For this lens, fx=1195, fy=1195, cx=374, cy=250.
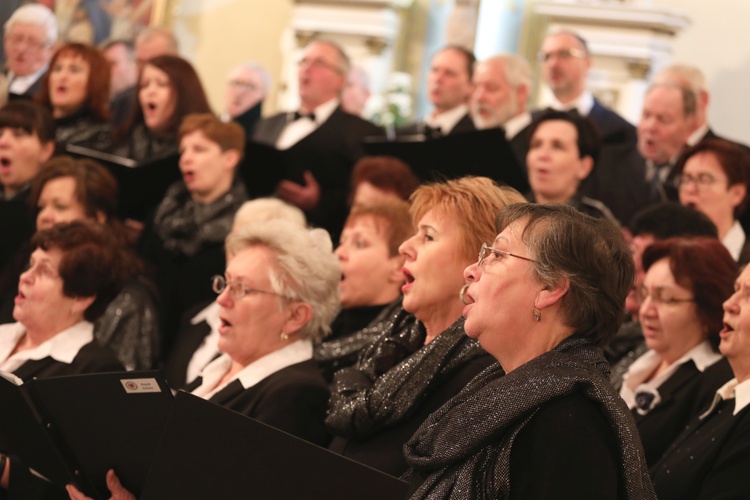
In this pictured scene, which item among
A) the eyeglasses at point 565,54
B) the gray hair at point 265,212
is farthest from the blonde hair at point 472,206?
the eyeglasses at point 565,54

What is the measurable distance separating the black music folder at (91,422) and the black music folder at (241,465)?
283 millimetres

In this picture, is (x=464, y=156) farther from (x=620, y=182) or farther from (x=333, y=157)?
(x=333, y=157)

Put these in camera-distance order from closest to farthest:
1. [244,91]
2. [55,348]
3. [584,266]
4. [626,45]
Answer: [584,266] < [55,348] < [244,91] < [626,45]

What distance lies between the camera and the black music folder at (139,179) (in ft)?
18.7

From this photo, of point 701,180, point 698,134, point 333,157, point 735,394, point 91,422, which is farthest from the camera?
point 333,157

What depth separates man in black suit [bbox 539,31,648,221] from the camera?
232 inches

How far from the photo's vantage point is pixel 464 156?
17.4ft

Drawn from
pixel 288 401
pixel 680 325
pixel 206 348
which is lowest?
pixel 206 348

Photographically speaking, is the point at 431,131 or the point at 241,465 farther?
the point at 431,131

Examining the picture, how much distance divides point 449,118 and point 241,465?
14.8ft

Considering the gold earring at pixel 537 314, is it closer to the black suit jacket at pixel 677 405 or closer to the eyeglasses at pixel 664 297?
the black suit jacket at pixel 677 405

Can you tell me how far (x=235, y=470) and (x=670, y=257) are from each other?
1.88 m

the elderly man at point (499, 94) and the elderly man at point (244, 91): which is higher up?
the elderly man at point (499, 94)

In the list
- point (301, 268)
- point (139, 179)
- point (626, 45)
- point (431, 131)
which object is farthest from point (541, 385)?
point (626, 45)
